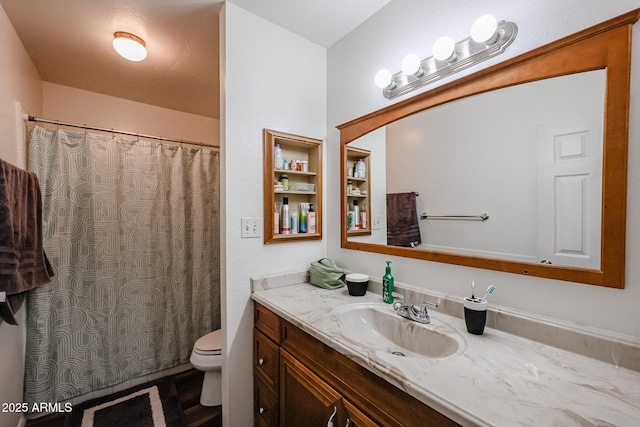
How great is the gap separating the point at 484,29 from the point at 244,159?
1.22 meters

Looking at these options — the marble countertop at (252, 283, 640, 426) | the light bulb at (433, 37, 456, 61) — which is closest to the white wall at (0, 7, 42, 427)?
the marble countertop at (252, 283, 640, 426)

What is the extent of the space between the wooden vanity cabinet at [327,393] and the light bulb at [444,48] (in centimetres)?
126

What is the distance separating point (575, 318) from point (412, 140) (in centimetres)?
93

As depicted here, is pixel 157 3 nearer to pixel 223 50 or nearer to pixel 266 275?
pixel 223 50

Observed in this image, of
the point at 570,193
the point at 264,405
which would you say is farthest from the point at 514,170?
the point at 264,405

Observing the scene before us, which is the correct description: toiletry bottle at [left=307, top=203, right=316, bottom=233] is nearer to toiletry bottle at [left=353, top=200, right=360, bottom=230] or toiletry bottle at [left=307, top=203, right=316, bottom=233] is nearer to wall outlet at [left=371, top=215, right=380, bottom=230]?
toiletry bottle at [left=353, top=200, right=360, bottom=230]

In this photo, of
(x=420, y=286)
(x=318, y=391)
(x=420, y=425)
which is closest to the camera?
(x=420, y=425)

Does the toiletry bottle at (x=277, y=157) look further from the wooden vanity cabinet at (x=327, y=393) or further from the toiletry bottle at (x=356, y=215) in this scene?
the wooden vanity cabinet at (x=327, y=393)

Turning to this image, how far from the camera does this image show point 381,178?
1496 millimetres

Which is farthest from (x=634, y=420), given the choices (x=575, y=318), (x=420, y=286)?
(x=420, y=286)

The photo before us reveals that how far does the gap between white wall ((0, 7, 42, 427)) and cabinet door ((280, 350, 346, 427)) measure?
4.70ft

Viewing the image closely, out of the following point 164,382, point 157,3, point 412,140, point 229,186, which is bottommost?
point 164,382

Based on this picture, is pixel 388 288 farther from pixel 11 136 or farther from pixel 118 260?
pixel 11 136

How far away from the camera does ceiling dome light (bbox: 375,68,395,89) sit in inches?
Result: 53.9
